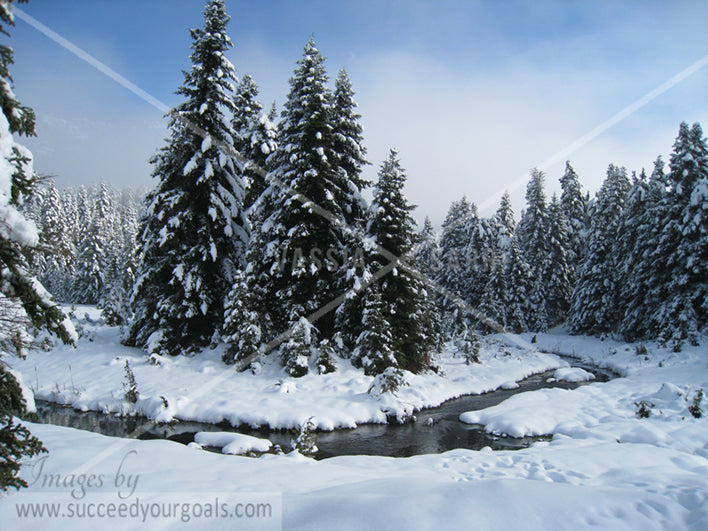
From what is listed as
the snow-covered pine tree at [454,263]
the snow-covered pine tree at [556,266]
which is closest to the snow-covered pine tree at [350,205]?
the snow-covered pine tree at [454,263]

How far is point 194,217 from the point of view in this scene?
20.2m

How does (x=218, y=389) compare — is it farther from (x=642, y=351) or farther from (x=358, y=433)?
(x=642, y=351)

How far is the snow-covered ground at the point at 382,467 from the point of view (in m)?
4.39

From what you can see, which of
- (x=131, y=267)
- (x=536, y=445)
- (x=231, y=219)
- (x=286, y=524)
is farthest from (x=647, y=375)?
(x=131, y=267)

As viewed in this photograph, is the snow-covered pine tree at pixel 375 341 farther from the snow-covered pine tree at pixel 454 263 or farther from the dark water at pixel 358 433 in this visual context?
the snow-covered pine tree at pixel 454 263

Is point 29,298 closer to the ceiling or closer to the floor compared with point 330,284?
closer to the floor

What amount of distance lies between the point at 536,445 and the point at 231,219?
17854 mm

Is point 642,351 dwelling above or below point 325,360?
below

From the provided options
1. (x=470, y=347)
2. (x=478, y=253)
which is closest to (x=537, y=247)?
(x=478, y=253)

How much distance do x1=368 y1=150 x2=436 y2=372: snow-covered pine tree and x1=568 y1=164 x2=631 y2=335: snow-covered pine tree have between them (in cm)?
2254

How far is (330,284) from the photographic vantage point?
780 inches

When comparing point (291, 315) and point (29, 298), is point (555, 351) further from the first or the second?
point (29, 298)

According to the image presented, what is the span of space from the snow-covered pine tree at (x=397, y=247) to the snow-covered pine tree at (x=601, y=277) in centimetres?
2254

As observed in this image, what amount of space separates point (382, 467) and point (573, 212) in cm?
4874
